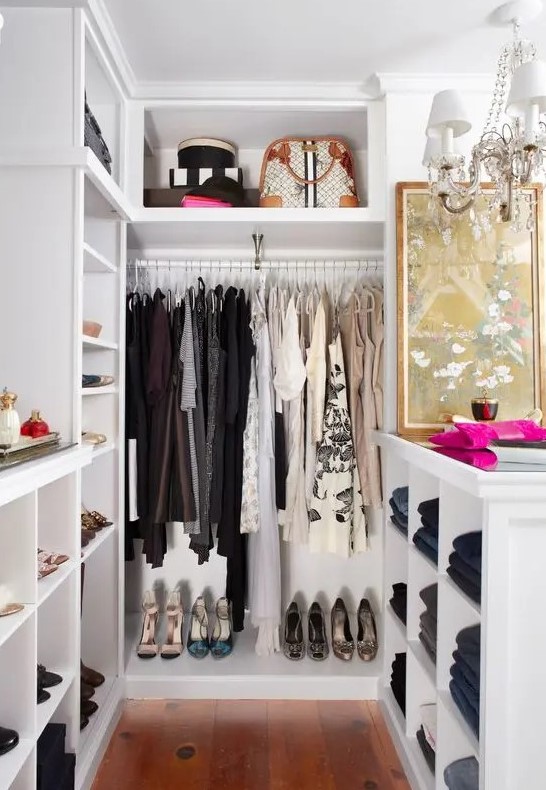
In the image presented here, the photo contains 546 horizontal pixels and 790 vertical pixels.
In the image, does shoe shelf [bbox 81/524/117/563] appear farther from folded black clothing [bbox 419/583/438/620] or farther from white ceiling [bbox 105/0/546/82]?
white ceiling [bbox 105/0/546/82]

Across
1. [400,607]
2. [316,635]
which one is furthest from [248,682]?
[400,607]

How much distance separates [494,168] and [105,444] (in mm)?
1655

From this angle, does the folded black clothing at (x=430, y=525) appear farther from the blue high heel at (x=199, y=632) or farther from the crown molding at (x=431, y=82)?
the crown molding at (x=431, y=82)

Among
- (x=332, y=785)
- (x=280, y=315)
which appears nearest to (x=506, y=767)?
(x=332, y=785)

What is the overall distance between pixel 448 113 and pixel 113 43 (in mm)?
1178

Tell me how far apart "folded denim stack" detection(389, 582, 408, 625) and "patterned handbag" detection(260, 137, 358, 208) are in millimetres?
1549

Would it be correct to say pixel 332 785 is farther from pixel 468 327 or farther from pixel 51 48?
pixel 51 48

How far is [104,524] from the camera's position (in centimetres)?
227

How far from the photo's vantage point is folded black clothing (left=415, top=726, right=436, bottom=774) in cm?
190

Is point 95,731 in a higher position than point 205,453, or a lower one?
lower

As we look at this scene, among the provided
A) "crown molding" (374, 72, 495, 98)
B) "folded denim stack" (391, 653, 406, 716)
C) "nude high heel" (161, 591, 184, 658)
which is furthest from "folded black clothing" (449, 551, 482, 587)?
"crown molding" (374, 72, 495, 98)

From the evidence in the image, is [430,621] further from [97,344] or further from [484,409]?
[97,344]

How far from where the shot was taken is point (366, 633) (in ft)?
8.77

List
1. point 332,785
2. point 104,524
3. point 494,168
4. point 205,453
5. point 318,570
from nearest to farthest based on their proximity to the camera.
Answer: point 494,168
point 332,785
point 104,524
point 205,453
point 318,570
